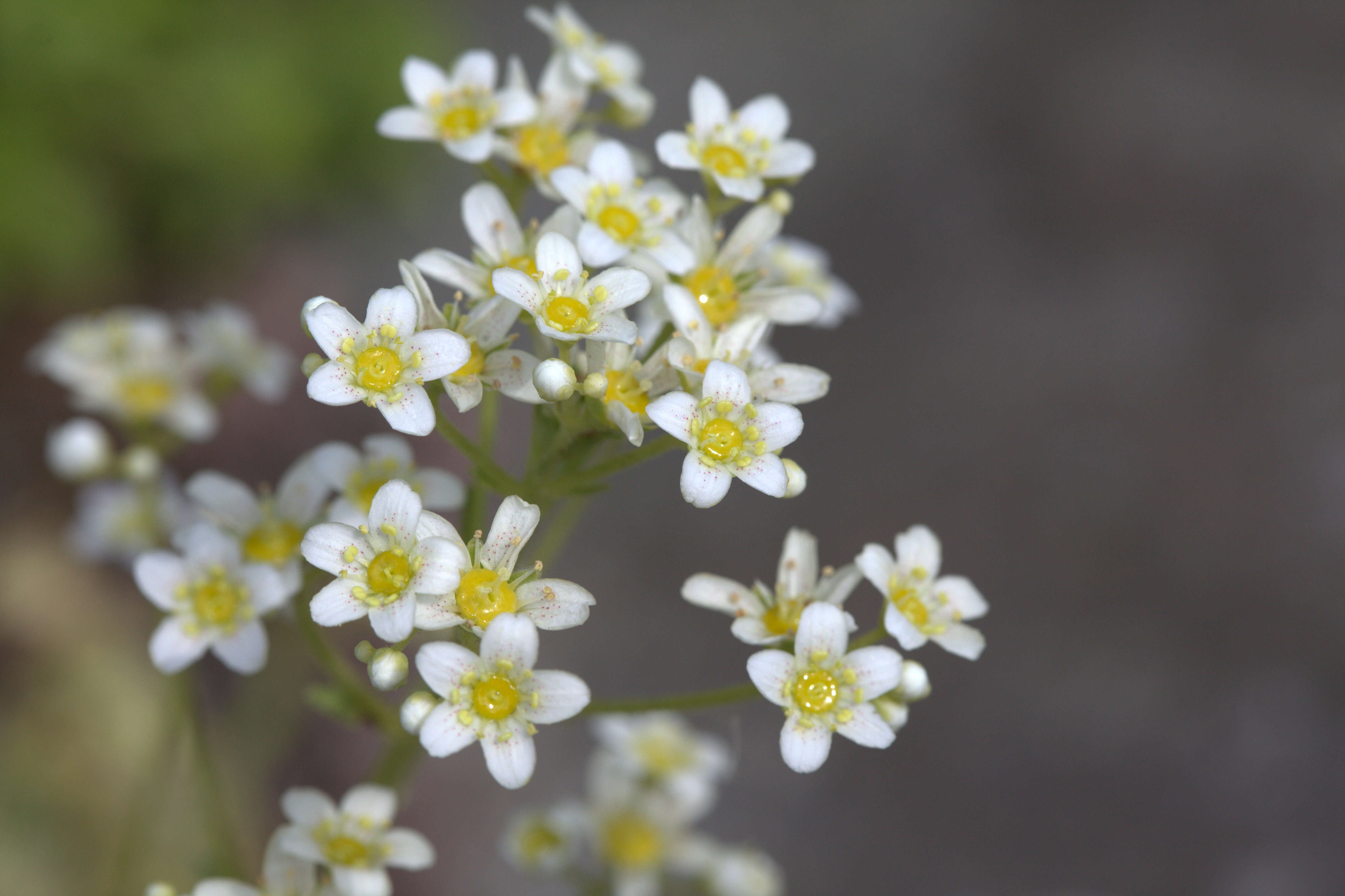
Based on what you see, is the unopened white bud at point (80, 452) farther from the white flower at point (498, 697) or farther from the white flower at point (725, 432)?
the white flower at point (725, 432)

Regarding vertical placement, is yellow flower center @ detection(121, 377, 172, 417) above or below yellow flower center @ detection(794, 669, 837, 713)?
above

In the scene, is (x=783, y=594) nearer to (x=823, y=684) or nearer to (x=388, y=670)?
(x=823, y=684)

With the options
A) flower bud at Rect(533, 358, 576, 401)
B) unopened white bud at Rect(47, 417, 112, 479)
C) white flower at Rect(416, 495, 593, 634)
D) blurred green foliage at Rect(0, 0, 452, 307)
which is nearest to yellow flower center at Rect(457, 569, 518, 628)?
white flower at Rect(416, 495, 593, 634)

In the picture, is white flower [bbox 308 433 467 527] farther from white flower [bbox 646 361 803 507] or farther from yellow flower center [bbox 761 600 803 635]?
yellow flower center [bbox 761 600 803 635]

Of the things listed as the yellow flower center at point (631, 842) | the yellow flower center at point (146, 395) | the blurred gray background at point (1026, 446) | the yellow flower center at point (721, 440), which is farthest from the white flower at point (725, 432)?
the blurred gray background at point (1026, 446)

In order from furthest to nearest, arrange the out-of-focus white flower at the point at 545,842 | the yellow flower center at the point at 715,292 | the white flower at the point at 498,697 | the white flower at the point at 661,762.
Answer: the white flower at the point at 661,762
the out-of-focus white flower at the point at 545,842
the yellow flower center at the point at 715,292
the white flower at the point at 498,697

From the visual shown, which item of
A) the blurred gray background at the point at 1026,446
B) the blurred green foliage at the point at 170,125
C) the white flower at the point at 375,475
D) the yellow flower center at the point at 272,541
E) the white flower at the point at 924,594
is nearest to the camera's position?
the white flower at the point at 924,594
